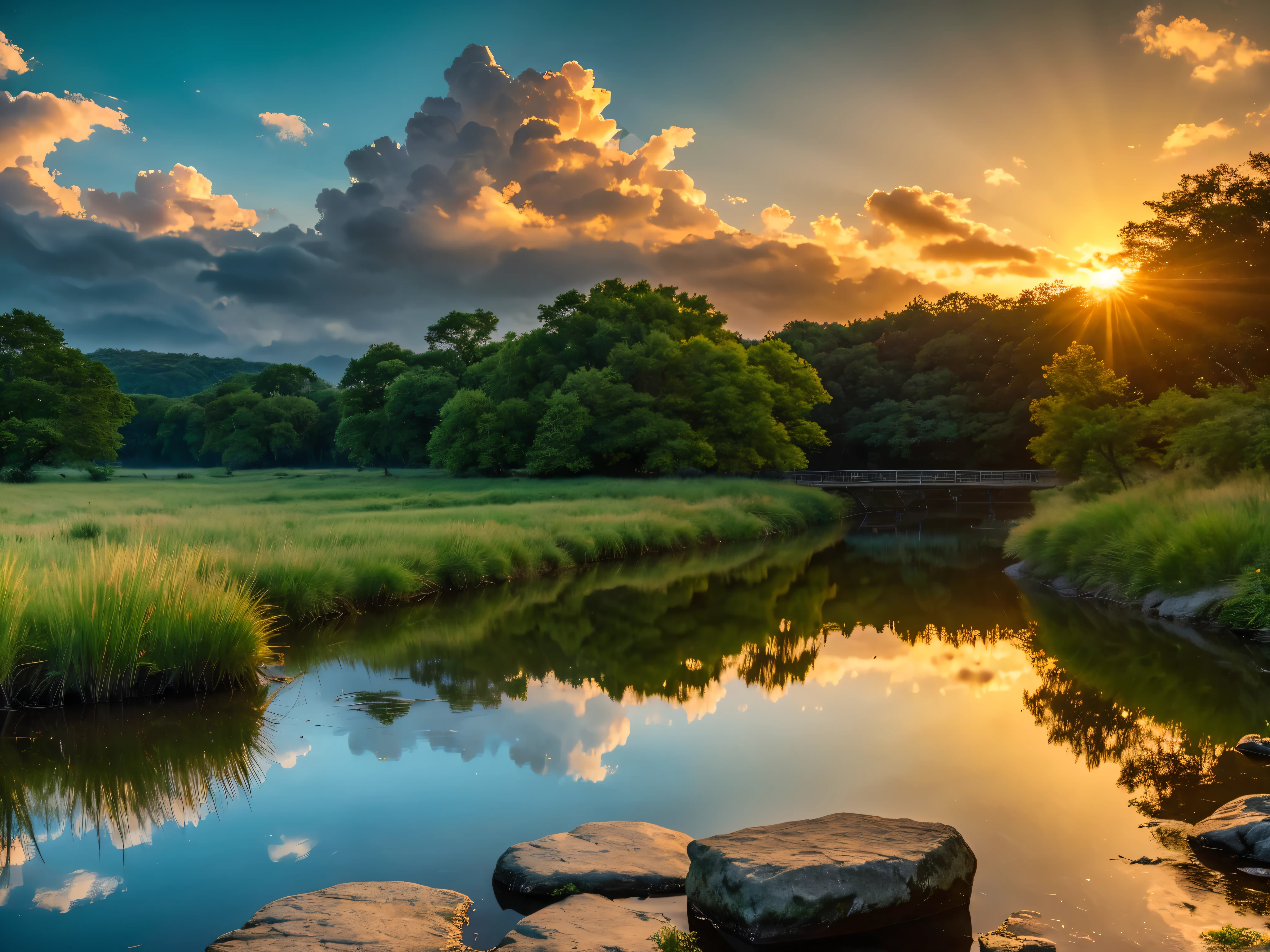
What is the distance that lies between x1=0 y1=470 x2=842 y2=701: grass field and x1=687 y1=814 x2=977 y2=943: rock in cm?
609

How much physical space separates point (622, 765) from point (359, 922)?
3.07m

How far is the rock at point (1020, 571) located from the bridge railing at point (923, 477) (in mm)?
27309

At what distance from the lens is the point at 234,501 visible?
30.2m

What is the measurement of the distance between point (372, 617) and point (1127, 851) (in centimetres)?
1090

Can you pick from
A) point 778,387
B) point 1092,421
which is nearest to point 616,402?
point 778,387

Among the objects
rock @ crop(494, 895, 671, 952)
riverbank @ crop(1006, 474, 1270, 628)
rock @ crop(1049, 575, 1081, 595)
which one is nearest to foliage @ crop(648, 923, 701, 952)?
rock @ crop(494, 895, 671, 952)

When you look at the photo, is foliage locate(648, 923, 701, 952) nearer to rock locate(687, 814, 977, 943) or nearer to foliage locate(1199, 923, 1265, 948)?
rock locate(687, 814, 977, 943)

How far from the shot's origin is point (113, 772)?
19.5 ft

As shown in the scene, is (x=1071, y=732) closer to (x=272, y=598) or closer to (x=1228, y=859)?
(x=1228, y=859)

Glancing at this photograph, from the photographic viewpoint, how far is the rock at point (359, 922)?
3.53m

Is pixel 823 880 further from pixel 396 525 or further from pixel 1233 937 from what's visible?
pixel 396 525

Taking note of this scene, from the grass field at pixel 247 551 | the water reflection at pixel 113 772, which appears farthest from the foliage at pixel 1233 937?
the grass field at pixel 247 551

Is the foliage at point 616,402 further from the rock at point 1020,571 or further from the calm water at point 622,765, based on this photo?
the calm water at point 622,765

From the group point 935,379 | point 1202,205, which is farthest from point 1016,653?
point 935,379
